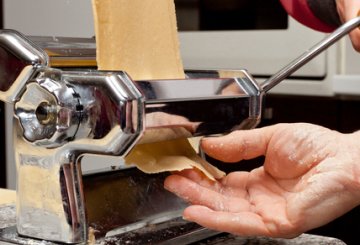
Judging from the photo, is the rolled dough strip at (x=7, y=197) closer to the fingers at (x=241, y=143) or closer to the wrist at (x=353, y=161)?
the fingers at (x=241, y=143)

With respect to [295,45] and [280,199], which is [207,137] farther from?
[295,45]

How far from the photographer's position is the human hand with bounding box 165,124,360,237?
55 centimetres

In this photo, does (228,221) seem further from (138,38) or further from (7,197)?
(7,197)

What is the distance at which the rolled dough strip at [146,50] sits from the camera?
54 cm

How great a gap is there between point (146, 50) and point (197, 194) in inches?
5.1

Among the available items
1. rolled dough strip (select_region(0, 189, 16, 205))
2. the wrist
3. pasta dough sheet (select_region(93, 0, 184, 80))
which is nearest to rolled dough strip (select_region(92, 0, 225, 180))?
pasta dough sheet (select_region(93, 0, 184, 80))

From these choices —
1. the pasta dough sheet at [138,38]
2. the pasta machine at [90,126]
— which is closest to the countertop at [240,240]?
the pasta machine at [90,126]

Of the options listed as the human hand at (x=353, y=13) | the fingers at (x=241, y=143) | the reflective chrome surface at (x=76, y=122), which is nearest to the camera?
the reflective chrome surface at (x=76, y=122)

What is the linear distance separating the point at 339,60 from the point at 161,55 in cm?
71

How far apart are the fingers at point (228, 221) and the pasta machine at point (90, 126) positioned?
31 mm

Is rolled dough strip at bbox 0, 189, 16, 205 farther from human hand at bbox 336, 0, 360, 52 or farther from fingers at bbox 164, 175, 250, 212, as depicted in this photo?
human hand at bbox 336, 0, 360, 52

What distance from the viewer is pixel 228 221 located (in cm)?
55

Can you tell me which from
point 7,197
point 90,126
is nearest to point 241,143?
point 90,126

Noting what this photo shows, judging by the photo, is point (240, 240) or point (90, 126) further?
point (240, 240)
